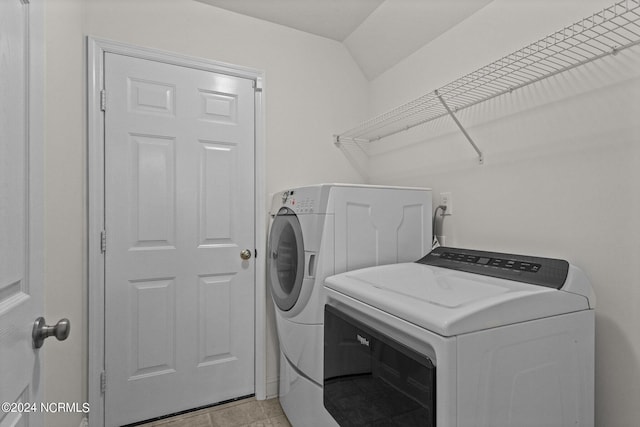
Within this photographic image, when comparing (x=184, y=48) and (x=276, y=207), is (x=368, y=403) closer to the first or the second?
(x=276, y=207)

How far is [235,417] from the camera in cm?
195

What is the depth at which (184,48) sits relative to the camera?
2.00 metres

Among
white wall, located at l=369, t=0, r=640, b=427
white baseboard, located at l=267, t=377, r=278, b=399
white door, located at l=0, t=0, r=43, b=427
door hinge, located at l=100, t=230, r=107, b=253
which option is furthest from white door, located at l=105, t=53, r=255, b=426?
white wall, located at l=369, t=0, r=640, b=427

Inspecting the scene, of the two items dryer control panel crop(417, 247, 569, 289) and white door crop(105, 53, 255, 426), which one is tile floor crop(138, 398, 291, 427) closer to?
white door crop(105, 53, 255, 426)

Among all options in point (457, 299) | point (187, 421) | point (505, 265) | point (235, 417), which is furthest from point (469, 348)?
point (187, 421)

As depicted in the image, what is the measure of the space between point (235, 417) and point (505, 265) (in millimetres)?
1746

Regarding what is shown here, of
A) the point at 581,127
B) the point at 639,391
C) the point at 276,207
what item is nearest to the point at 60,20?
the point at 276,207

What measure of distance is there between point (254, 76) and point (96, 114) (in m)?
0.97

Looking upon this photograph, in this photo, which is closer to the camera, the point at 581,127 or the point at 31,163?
the point at 31,163

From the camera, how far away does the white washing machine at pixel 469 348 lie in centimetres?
86

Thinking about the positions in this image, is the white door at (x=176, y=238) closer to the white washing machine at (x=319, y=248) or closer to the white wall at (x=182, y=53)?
the white wall at (x=182, y=53)

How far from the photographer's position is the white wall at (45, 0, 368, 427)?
4.23 ft

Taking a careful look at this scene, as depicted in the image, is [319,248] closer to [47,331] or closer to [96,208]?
[47,331]

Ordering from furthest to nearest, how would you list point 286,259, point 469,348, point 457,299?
1. point 286,259
2. point 457,299
3. point 469,348
